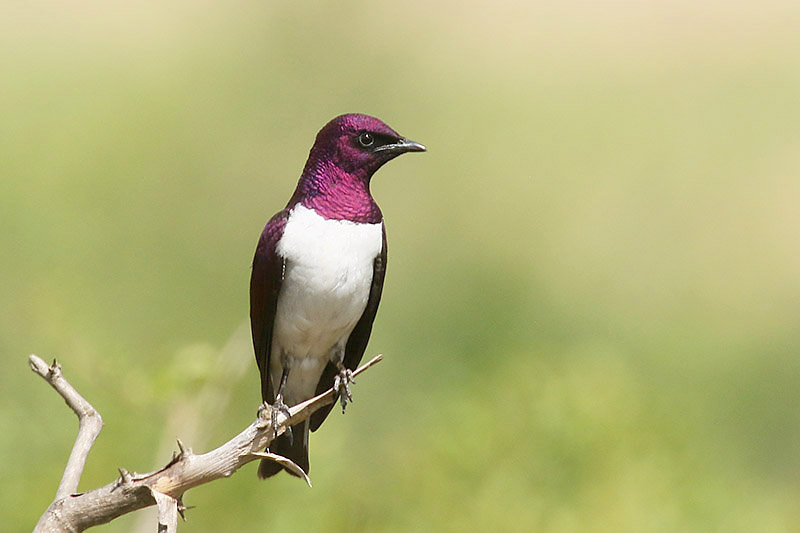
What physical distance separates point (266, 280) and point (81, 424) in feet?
2.84

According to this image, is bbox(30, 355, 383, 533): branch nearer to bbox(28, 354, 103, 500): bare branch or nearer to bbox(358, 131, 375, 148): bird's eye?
bbox(28, 354, 103, 500): bare branch

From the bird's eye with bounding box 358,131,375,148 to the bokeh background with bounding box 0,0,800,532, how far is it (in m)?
0.98

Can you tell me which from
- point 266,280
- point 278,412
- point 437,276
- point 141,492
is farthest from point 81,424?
point 437,276

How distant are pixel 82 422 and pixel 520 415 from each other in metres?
2.45

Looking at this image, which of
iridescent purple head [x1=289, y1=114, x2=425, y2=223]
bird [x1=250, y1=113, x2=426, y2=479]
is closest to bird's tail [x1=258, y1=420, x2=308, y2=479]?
bird [x1=250, y1=113, x2=426, y2=479]

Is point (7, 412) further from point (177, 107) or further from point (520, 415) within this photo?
point (177, 107)

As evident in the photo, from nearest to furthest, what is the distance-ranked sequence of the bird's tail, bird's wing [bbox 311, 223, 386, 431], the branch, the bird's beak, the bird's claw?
the branch
the bird's claw
the bird's beak
bird's wing [bbox 311, 223, 386, 431]
the bird's tail

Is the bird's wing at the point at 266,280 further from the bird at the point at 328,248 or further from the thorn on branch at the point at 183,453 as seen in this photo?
the thorn on branch at the point at 183,453

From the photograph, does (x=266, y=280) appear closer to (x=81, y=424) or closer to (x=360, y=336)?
(x=360, y=336)

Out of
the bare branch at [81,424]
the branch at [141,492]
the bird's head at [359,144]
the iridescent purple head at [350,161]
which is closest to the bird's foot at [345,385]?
the iridescent purple head at [350,161]

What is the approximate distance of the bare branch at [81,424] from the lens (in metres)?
1.96

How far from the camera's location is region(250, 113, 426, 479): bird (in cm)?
280

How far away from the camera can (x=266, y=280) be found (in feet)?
9.37

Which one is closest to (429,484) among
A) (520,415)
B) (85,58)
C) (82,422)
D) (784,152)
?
(520,415)
